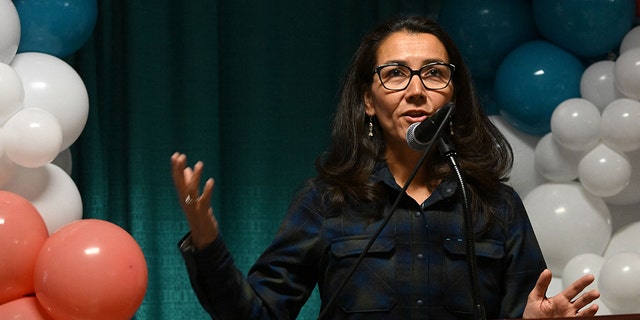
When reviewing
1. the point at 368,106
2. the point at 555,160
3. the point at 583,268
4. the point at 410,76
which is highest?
the point at 410,76

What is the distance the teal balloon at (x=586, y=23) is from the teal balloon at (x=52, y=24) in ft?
4.83

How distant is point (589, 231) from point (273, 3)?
143cm

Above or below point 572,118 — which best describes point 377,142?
above

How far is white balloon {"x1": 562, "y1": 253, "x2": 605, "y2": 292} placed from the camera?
310 centimetres

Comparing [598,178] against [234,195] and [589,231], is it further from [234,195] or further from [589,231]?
[234,195]

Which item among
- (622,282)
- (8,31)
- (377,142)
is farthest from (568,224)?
(8,31)

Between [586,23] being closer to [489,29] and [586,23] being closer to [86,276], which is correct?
[489,29]

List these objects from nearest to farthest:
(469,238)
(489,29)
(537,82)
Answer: (469,238) → (537,82) → (489,29)

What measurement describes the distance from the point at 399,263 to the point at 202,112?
1648 mm

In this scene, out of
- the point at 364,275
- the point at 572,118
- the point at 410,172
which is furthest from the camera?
the point at 572,118

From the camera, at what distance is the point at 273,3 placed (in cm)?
371

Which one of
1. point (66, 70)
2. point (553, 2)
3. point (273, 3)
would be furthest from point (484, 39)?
point (66, 70)

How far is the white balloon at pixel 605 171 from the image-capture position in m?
3.07

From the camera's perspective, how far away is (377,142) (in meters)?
2.28
